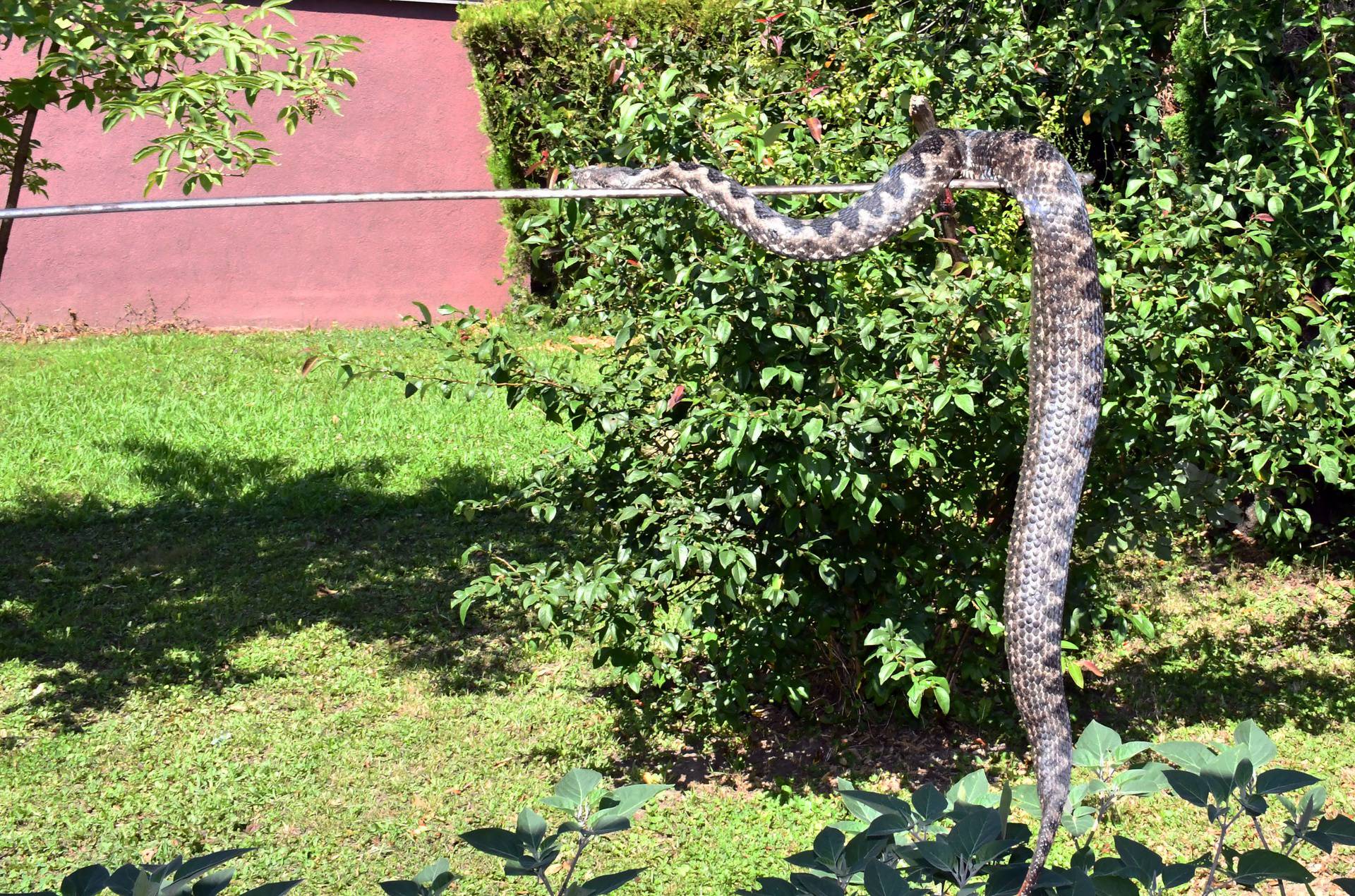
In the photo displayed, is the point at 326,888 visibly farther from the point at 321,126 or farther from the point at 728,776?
the point at 321,126

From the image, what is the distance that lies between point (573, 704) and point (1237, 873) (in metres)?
4.35

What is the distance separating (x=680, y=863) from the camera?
4.51 m

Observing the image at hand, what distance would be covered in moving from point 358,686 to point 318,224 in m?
7.22

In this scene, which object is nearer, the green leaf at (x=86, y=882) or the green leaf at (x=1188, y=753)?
the green leaf at (x=86, y=882)

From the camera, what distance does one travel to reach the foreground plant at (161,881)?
1.59 meters

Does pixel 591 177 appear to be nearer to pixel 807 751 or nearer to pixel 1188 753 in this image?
pixel 807 751

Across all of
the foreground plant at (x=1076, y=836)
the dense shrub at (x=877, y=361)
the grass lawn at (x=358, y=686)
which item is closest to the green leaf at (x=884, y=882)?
the foreground plant at (x=1076, y=836)

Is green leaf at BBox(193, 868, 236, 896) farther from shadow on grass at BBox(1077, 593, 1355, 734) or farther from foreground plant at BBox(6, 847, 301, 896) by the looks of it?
shadow on grass at BBox(1077, 593, 1355, 734)

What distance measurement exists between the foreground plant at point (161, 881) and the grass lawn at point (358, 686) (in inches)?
110

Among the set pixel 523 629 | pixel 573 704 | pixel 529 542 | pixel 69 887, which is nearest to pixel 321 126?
pixel 529 542

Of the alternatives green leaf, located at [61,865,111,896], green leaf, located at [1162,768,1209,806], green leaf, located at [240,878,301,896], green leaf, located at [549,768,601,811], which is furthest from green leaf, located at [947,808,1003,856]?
green leaf, located at [61,865,111,896]

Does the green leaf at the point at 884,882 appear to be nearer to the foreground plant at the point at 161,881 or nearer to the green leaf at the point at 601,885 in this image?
the green leaf at the point at 601,885

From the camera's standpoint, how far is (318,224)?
1201 cm

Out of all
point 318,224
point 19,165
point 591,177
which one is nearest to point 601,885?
point 591,177
